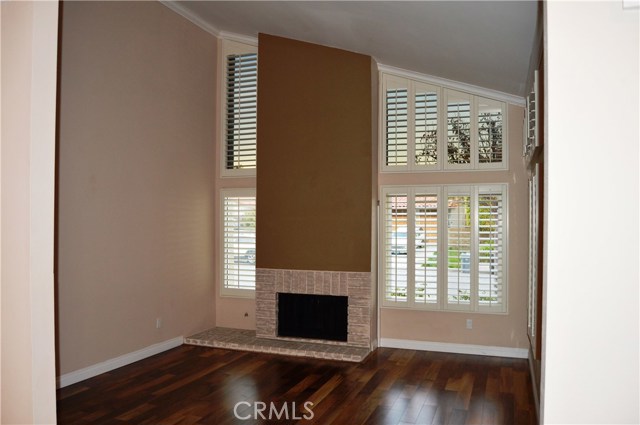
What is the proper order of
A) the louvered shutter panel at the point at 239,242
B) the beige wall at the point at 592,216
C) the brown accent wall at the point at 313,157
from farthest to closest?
the louvered shutter panel at the point at 239,242, the brown accent wall at the point at 313,157, the beige wall at the point at 592,216

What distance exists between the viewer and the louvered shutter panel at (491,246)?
18.7 feet

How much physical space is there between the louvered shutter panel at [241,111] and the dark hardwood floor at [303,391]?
255cm

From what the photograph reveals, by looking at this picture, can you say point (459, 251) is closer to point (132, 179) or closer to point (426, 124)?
point (426, 124)

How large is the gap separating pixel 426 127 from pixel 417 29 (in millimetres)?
1865

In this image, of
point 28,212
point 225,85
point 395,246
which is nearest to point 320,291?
point 395,246

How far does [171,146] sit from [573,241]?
16.8 feet

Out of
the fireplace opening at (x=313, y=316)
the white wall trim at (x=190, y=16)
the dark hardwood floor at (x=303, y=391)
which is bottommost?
the dark hardwood floor at (x=303, y=391)

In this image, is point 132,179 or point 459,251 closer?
point 132,179

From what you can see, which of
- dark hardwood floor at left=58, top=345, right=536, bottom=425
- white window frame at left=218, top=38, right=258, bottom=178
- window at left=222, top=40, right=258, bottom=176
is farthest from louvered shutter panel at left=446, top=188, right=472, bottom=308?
white window frame at left=218, top=38, right=258, bottom=178

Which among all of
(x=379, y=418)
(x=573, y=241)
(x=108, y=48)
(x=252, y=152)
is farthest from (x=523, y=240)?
(x=108, y=48)

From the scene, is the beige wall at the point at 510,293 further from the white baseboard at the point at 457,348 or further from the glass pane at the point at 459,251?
the glass pane at the point at 459,251

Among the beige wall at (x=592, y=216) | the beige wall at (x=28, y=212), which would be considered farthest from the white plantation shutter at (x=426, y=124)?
the beige wall at (x=28, y=212)

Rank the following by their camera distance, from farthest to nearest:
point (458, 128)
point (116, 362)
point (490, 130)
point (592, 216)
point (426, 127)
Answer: point (426, 127) → point (458, 128) → point (490, 130) → point (116, 362) → point (592, 216)

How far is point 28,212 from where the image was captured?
2203mm
